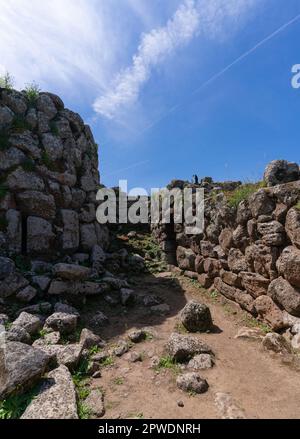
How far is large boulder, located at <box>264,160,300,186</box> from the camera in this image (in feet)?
22.1

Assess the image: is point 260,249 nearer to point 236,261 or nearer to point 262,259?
point 262,259

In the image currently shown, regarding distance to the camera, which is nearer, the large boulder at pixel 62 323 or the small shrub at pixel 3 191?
the large boulder at pixel 62 323

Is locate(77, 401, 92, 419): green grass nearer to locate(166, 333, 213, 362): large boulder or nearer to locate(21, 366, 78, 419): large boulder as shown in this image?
locate(21, 366, 78, 419): large boulder

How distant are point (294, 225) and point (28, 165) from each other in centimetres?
760

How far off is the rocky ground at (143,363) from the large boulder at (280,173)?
10.3 ft

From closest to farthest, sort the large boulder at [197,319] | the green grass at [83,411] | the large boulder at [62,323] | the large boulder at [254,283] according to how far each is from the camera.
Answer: the green grass at [83,411]
the large boulder at [62,323]
the large boulder at [197,319]
the large boulder at [254,283]

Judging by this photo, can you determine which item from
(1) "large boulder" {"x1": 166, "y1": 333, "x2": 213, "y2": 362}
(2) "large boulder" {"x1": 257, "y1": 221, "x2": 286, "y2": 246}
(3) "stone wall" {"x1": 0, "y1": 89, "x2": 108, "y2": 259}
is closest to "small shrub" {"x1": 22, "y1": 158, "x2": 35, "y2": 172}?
(3) "stone wall" {"x1": 0, "y1": 89, "x2": 108, "y2": 259}

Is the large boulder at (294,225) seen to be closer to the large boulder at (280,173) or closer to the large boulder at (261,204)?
the large boulder at (261,204)

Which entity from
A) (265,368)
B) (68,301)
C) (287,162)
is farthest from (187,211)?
(265,368)

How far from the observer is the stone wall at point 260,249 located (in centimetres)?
557

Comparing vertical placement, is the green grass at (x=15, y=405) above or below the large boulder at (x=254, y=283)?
below

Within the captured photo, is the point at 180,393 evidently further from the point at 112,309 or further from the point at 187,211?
the point at 187,211

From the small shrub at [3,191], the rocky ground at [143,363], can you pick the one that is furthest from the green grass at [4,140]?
the rocky ground at [143,363]

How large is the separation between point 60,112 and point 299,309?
32.7 feet
